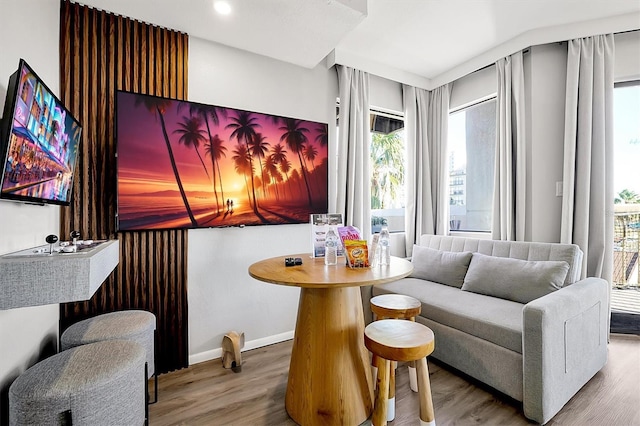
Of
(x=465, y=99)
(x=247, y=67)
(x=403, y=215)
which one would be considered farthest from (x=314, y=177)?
(x=465, y=99)

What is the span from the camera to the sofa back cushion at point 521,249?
223 centimetres

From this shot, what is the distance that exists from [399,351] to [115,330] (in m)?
1.53

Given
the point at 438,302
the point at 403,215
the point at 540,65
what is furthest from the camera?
the point at 403,215

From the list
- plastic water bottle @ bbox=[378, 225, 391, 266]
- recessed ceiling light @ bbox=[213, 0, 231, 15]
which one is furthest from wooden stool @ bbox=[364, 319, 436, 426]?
recessed ceiling light @ bbox=[213, 0, 231, 15]

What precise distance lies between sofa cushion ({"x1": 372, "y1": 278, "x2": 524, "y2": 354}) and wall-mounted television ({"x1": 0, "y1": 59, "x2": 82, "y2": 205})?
2532 mm

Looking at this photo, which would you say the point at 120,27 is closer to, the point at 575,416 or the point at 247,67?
the point at 247,67

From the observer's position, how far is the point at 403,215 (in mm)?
3805

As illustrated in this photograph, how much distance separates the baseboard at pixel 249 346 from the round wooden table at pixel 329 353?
965 millimetres

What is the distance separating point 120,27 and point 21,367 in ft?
7.19

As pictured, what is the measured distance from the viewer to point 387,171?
3744mm

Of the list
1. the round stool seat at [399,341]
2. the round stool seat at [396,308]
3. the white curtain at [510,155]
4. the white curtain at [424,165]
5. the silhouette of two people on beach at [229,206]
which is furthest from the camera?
the white curtain at [424,165]

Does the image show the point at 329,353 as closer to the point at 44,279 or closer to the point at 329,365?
the point at 329,365

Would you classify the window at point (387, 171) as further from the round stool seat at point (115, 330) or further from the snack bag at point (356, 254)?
the round stool seat at point (115, 330)

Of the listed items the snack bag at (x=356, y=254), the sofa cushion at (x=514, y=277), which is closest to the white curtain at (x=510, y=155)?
the sofa cushion at (x=514, y=277)
